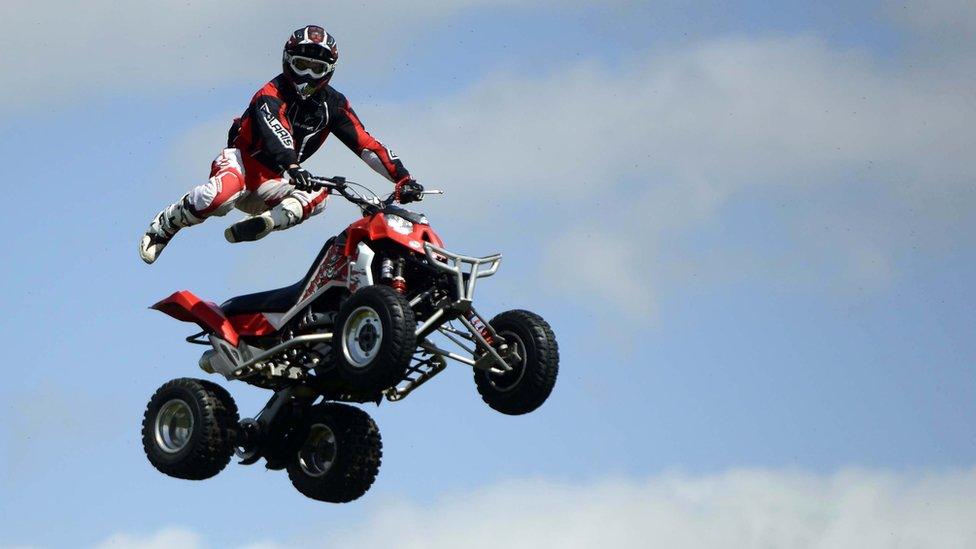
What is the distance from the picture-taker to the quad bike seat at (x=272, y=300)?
19906 mm

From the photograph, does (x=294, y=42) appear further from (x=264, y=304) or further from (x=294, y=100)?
(x=264, y=304)

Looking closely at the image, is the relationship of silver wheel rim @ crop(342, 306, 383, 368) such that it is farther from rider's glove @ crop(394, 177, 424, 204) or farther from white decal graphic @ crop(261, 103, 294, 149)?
white decal graphic @ crop(261, 103, 294, 149)

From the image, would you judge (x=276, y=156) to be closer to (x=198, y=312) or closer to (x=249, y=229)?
(x=249, y=229)

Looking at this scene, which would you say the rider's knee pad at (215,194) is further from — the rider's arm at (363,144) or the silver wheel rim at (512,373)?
the silver wheel rim at (512,373)

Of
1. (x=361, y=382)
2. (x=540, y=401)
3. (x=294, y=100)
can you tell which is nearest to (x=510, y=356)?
(x=540, y=401)

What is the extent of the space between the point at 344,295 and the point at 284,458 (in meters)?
2.19

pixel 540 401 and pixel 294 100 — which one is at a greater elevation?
pixel 294 100

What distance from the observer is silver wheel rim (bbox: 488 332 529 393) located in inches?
771

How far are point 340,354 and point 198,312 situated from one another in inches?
99.0

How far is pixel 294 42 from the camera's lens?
20.3 meters

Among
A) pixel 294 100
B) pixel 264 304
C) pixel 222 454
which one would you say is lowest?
pixel 222 454

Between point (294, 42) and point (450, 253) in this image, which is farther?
point (294, 42)

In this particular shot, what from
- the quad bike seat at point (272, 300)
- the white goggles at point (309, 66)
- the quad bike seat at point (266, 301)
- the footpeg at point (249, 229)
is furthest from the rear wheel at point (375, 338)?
the white goggles at point (309, 66)

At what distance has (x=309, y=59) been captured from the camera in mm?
20250
